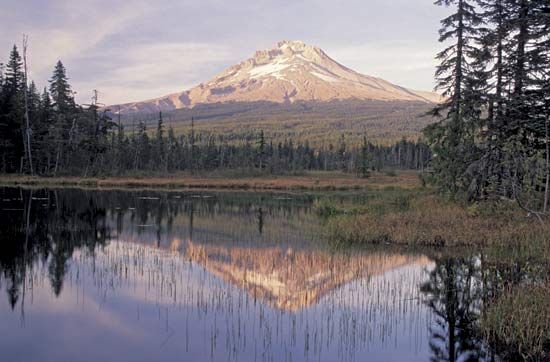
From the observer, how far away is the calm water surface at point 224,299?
1009cm

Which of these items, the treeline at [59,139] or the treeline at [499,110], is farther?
the treeline at [59,139]

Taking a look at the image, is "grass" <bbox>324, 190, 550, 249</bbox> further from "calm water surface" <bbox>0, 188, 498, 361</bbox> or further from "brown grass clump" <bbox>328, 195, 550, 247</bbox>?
"calm water surface" <bbox>0, 188, 498, 361</bbox>

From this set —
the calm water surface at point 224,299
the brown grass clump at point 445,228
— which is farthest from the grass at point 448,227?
the calm water surface at point 224,299

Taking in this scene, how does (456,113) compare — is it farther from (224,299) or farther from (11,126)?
(11,126)

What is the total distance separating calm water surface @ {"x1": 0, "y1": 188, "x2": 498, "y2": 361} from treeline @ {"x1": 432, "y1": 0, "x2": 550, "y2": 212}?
7.61 metres

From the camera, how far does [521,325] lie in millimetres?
9828

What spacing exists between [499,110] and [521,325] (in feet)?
64.3

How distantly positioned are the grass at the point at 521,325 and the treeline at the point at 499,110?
1157 cm

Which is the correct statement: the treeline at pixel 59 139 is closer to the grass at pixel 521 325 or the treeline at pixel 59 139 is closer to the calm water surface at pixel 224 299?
the calm water surface at pixel 224 299

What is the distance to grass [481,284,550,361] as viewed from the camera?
30.7ft

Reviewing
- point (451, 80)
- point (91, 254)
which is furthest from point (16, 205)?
point (451, 80)

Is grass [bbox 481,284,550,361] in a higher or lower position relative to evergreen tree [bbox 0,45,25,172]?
lower

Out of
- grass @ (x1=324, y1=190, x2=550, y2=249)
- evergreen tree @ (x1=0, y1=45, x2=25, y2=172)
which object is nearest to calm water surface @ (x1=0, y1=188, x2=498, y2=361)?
grass @ (x1=324, y1=190, x2=550, y2=249)

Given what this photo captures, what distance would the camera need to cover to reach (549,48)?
24156 mm
